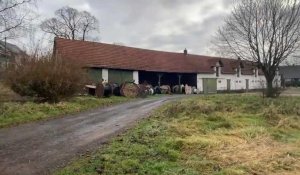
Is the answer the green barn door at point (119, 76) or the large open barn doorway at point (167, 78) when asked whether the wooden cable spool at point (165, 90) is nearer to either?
the large open barn doorway at point (167, 78)

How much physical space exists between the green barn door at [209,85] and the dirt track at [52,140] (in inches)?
1380

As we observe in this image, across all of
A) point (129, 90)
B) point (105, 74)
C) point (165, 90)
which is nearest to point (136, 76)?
point (165, 90)

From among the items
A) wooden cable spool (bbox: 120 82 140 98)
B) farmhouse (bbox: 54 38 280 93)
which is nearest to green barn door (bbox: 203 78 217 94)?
farmhouse (bbox: 54 38 280 93)

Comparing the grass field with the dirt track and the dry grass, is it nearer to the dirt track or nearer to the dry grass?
the dirt track

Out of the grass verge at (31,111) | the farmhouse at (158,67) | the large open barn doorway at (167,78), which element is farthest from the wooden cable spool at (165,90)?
the grass verge at (31,111)

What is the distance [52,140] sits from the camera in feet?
38.5

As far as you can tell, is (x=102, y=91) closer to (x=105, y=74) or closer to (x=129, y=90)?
(x=129, y=90)

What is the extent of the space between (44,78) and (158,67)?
2613cm

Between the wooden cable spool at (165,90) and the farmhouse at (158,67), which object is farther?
the wooden cable spool at (165,90)

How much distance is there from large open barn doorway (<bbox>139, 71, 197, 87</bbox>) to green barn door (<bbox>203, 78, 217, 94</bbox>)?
161 cm

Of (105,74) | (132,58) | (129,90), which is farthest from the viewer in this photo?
(132,58)

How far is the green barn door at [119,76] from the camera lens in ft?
132

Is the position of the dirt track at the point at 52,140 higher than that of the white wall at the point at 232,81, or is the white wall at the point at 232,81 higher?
the white wall at the point at 232,81

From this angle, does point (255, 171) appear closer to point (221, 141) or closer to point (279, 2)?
point (221, 141)
